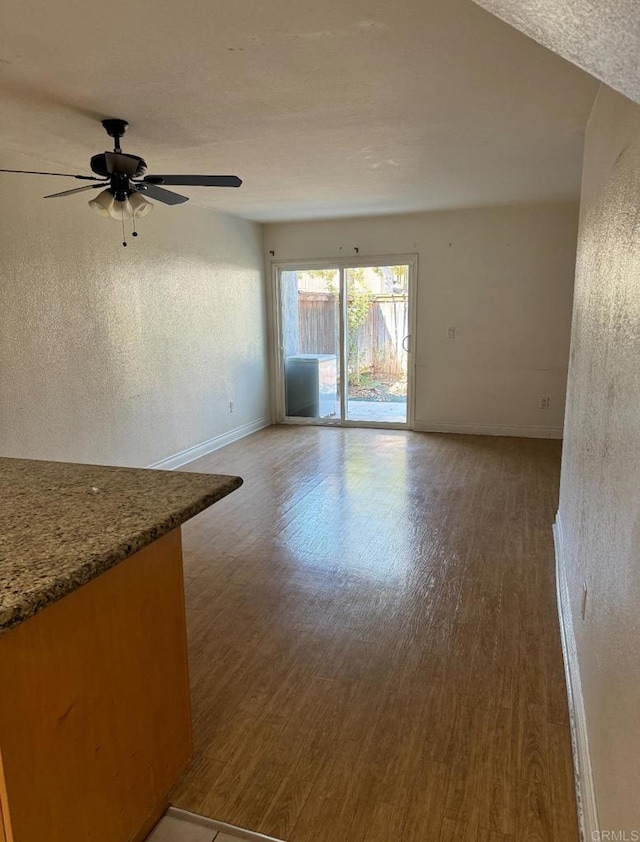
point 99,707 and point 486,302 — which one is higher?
point 486,302

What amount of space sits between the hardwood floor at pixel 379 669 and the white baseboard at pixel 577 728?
4cm

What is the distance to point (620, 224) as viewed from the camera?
1.57m

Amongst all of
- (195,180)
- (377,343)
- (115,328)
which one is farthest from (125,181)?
(377,343)

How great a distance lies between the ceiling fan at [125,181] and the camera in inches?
105

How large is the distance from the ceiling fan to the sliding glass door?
11.9ft

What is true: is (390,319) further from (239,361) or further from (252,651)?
(252,651)

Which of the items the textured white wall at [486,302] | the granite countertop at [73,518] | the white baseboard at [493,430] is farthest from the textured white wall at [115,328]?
the white baseboard at [493,430]

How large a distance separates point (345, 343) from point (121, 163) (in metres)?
4.10

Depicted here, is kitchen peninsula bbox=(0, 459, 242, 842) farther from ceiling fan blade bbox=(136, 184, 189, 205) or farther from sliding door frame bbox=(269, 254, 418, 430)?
sliding door frame bbox=(269, 254, 418, 430)

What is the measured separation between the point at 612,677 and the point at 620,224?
1219 mm

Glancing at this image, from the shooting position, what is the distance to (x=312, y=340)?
6.69 metres

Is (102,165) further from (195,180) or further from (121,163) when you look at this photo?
(195,180)

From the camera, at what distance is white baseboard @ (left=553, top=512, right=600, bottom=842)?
1.40 metres

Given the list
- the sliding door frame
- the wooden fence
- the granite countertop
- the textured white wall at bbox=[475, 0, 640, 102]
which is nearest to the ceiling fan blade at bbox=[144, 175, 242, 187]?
the granite countertop
